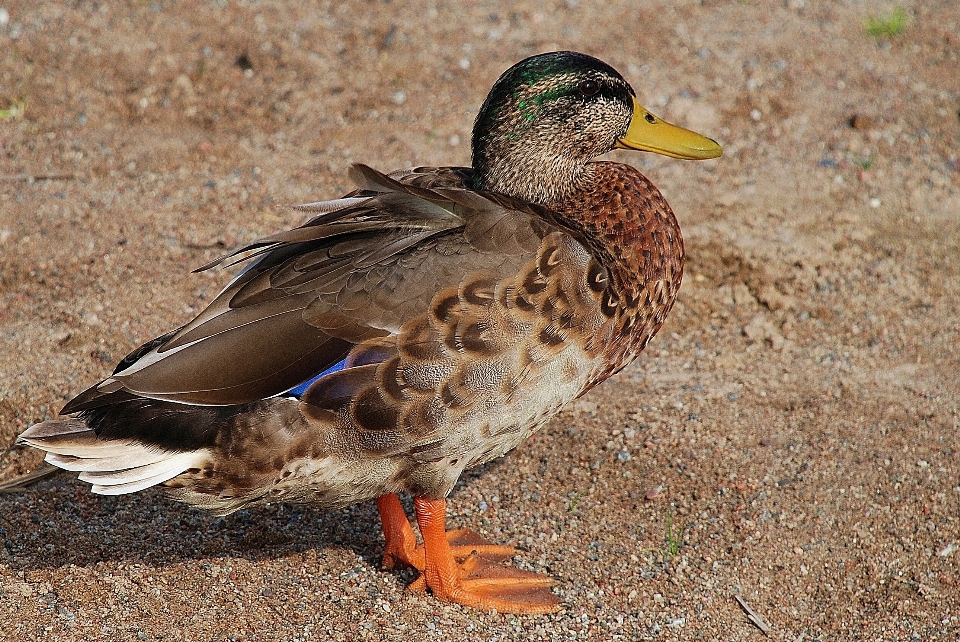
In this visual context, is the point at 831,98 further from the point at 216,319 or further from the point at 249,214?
the point at 216,319

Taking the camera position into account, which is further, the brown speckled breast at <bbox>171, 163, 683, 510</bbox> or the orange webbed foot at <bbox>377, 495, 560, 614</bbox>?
the orange webbed foot at <bbox>377, 495, 560, 614</bbox>

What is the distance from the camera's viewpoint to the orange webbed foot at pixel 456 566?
363cm

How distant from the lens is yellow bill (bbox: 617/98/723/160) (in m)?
3.86

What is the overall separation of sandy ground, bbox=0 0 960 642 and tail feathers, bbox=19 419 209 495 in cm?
47

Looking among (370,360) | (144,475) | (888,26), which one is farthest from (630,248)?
(888,26)

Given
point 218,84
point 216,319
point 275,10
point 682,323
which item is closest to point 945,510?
point 682,323

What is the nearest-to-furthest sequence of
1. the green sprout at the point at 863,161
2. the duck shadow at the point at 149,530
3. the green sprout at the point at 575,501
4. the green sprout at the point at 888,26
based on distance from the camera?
the duck shadow at the point at 149,530 < the green sprout at the point at 575,501 < the green sprout at the point at 863,161 < the green sprout at the point at 888,26

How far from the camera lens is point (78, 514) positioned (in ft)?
12.8

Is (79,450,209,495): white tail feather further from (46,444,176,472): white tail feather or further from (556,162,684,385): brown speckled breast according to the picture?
(556,162,684,385): brown speckled breast

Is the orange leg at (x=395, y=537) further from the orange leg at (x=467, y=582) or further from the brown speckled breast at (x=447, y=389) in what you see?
the brown speckled breast at (x=447, y=389)

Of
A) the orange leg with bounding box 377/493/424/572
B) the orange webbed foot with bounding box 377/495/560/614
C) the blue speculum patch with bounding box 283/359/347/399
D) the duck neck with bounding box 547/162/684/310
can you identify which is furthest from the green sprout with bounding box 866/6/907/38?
the blue speculum patch with bounding box 283/359/347/399

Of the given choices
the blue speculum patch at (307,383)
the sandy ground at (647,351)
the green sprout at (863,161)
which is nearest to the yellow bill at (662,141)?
the sandy ground at (647,351)

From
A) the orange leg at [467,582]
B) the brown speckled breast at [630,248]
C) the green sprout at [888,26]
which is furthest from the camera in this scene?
the green sprout at [888,26]

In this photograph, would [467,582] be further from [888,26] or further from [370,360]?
[888,26]
